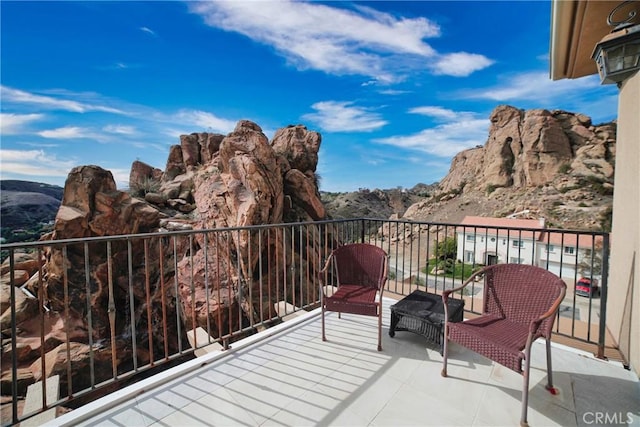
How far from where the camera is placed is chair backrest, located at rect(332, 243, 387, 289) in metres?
2.99

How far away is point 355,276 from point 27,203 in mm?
16661

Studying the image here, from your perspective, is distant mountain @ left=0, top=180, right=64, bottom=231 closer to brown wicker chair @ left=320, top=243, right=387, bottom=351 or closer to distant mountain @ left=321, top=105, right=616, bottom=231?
brown wicker chair @ left=320, top=243, right=387, bottom=351

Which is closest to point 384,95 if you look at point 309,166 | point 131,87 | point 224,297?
point 309,166

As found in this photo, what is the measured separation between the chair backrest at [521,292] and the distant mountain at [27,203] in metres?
12.7

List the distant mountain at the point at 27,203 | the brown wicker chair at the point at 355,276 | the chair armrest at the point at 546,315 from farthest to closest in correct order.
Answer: the distant mountain at the point at 27,203 < the brown wicker chair at the point at 355,276 < the chair armrest at the point at 546,315

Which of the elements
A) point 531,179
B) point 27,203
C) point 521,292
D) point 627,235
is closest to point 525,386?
point 521,292

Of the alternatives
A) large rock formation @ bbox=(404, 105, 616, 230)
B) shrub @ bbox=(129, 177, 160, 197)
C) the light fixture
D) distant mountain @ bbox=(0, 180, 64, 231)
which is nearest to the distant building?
the light fixture

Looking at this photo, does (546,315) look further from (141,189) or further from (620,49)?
(141,189)

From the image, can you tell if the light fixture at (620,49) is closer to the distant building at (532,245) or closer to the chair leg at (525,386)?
the distant building at (532,245)

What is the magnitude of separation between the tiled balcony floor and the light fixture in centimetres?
242

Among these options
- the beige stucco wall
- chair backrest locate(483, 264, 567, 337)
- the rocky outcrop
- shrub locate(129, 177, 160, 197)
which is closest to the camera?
chair backrest locate(483, 264, 567, 337)

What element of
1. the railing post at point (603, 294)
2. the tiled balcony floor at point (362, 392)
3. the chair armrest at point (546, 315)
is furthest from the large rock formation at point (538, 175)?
the chair armrest at point (546, 315)

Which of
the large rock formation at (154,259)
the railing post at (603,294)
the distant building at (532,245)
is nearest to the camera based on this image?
the railing post at (603,294)

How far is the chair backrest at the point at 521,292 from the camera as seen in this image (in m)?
1.91
